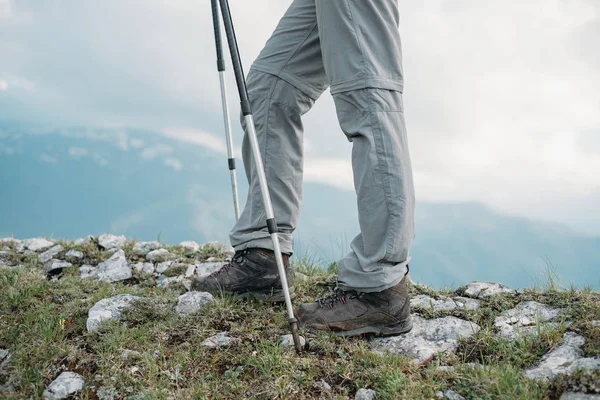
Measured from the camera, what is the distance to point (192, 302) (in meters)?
4.11

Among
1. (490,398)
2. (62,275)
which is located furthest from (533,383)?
(62,275)

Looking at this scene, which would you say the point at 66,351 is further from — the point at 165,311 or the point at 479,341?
the point at 479,341

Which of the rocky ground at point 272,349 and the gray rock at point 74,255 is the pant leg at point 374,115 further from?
the gray rock at point 74,255

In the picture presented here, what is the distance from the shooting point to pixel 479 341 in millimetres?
3531

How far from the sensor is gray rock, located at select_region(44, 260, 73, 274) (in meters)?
5.89

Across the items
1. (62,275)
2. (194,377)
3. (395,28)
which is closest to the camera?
(194,377)

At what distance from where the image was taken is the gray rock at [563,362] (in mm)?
3077

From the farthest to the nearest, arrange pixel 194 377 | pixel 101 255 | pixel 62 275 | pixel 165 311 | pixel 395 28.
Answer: pixel 101 255, pixel 62 275, pixel 165 311, pixel 395 28, pixel 194 377

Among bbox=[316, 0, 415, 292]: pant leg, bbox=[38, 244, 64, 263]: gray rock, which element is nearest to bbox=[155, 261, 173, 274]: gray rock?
bbox=[38, 244, 64, 263]: gray rock

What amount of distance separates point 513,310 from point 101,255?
427cm

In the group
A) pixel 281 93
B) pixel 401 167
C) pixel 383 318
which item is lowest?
pixel 383 318

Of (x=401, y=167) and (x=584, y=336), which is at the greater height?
(x=401, y=167)

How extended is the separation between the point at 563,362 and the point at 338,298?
137 centimetres

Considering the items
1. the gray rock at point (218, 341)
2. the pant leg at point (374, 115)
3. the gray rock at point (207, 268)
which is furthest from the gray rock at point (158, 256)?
the pant leg at point (374, 115)
